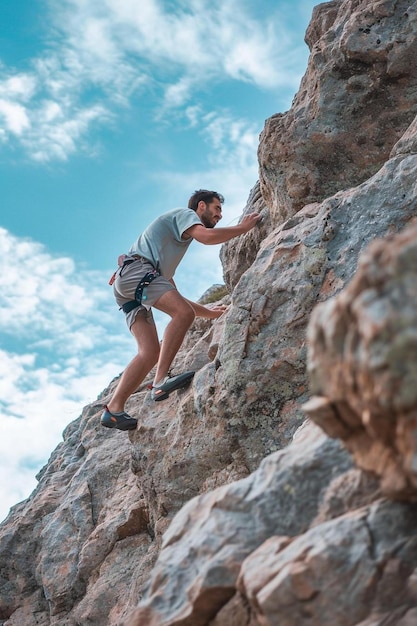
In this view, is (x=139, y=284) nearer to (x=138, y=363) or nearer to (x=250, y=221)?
(x=138, y=363)

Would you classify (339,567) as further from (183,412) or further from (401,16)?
(401,16)

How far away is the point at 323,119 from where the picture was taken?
11.1 meters

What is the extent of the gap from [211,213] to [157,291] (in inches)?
70.2

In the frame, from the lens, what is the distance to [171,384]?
1077 cm

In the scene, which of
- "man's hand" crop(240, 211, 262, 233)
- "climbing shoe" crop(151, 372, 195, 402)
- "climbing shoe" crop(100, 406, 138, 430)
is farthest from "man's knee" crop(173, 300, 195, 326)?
"climbing shoe" crop(100, 406, 138, 430)

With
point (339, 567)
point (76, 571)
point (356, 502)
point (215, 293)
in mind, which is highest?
point (215, 293)

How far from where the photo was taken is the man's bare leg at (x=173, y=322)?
1077 cm

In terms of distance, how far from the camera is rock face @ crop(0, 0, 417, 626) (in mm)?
3752

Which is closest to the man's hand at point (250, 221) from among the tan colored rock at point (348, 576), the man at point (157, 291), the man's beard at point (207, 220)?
the man at point (157, 291)

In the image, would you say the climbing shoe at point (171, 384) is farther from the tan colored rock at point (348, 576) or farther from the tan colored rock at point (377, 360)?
the tan colored rock at point (377, 360)

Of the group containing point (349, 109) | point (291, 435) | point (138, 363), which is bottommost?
point (291, 435)

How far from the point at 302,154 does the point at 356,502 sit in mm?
7833

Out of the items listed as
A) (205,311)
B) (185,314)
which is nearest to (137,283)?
(185,314)

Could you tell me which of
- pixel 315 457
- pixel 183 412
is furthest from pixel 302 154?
pixel 315 457
